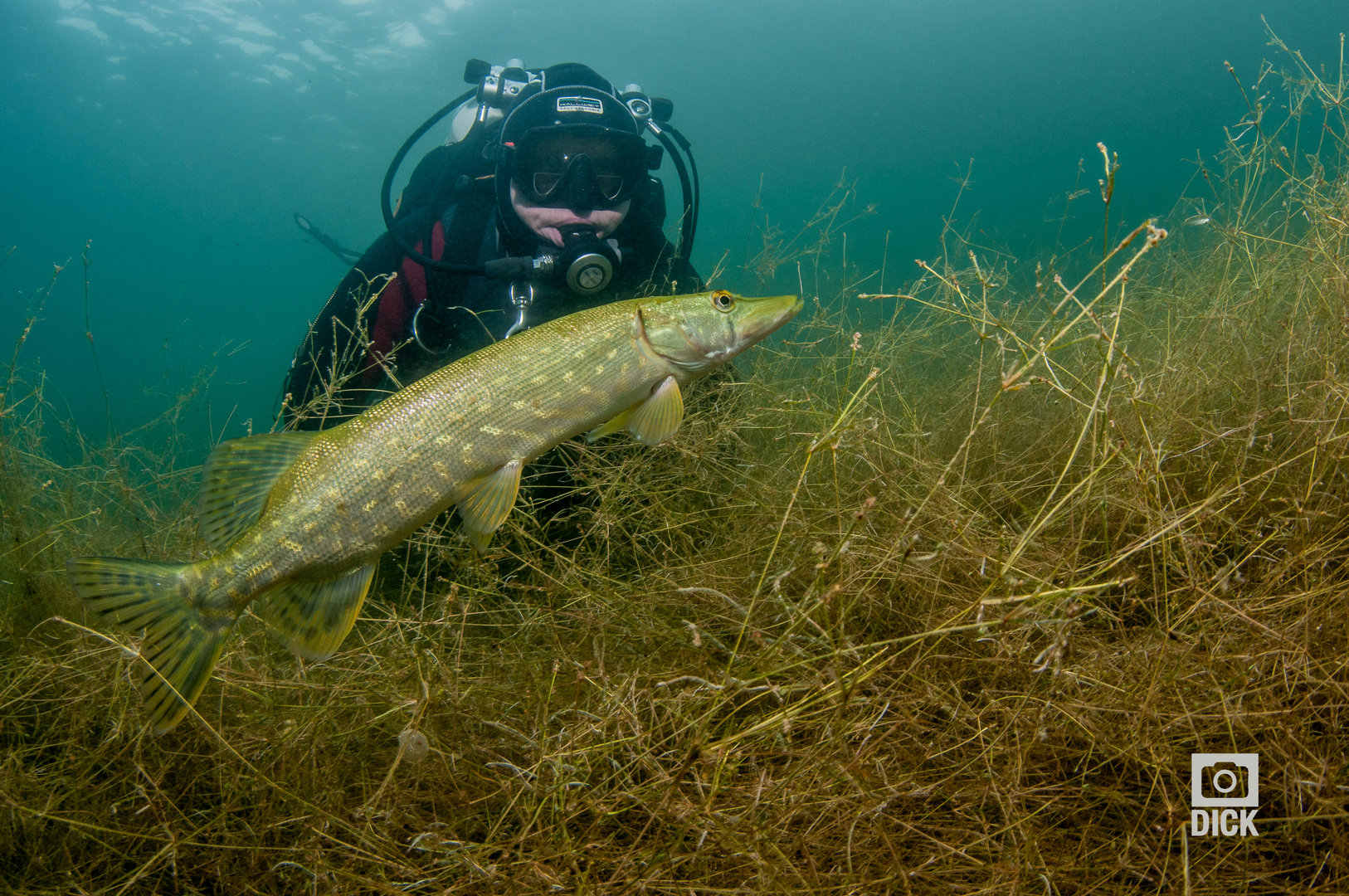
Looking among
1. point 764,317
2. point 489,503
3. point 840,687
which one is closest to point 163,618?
point 489,503

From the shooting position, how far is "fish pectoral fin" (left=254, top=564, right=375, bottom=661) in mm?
2029

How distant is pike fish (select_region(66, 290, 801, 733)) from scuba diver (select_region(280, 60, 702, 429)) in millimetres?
1976

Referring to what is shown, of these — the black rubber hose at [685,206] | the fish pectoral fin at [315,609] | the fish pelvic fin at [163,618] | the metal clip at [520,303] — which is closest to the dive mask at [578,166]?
the black rubber hose at [685,206]

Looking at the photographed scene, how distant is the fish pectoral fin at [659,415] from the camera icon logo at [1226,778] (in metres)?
1.92

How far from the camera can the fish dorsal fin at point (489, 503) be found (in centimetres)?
212

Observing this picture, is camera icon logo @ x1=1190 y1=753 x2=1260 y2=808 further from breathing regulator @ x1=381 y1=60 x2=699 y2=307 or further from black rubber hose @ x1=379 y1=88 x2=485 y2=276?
black rubber hose @ x1=379 y1=88 x2=485 y2=276

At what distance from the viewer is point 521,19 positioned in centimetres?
3609

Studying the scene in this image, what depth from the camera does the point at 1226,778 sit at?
1.62 metres

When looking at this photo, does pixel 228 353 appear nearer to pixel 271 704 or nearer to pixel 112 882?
pixel 271 704

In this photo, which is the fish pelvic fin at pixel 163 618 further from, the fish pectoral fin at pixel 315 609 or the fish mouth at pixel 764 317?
the fish mouth at pixel 764 317

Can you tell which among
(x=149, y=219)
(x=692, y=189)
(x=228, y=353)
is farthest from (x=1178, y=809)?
(x=149, y=219)

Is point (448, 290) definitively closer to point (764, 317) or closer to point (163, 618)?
point (764, 317)

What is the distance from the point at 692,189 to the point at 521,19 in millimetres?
40465

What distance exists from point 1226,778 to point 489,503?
8.03 feet
